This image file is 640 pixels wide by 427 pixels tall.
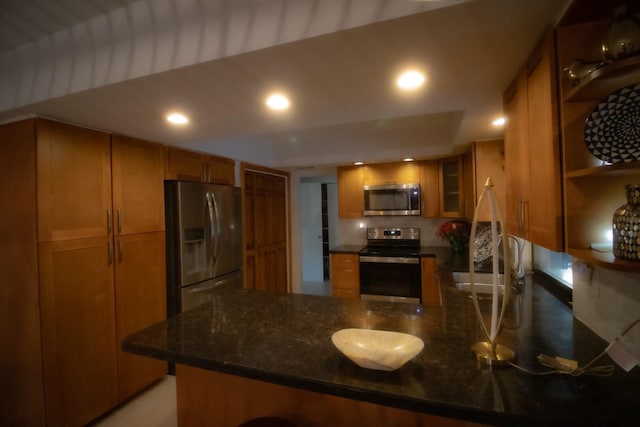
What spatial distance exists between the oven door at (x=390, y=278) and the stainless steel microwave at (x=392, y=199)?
0.59 m

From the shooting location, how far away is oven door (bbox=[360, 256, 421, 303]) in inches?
129

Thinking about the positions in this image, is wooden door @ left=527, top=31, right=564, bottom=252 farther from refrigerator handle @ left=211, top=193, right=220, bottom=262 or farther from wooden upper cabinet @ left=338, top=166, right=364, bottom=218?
wooden upper cabinet @ left=338, top=166, right=364, bottom=218

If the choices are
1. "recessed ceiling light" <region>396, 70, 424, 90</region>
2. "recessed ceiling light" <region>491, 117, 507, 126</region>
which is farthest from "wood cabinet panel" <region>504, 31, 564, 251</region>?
"recessed ceiling light" <region>491, 117, 507, 126</region>

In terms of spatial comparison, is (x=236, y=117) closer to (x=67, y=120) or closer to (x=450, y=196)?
(x=67, y=120)

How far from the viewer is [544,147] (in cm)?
106

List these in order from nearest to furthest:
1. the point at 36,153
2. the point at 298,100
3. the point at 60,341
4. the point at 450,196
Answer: the point at 298,100 < the point at 36,153 < the point at 60,341 < the point at 450,196

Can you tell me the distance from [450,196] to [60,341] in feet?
12.1

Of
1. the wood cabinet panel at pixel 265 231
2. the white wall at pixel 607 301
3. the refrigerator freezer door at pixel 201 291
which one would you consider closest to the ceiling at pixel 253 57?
the white wall at pixel 607 301

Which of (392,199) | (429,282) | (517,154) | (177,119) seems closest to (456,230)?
(429,282)

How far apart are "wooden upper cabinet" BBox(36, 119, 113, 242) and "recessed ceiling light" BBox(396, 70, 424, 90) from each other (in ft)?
6.61

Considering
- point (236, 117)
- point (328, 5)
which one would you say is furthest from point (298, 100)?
point (328, 5)

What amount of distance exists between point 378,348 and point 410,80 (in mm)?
1125

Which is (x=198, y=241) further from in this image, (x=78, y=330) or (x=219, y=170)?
(x=78, y=330)

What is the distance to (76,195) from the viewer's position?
6.21 feet
